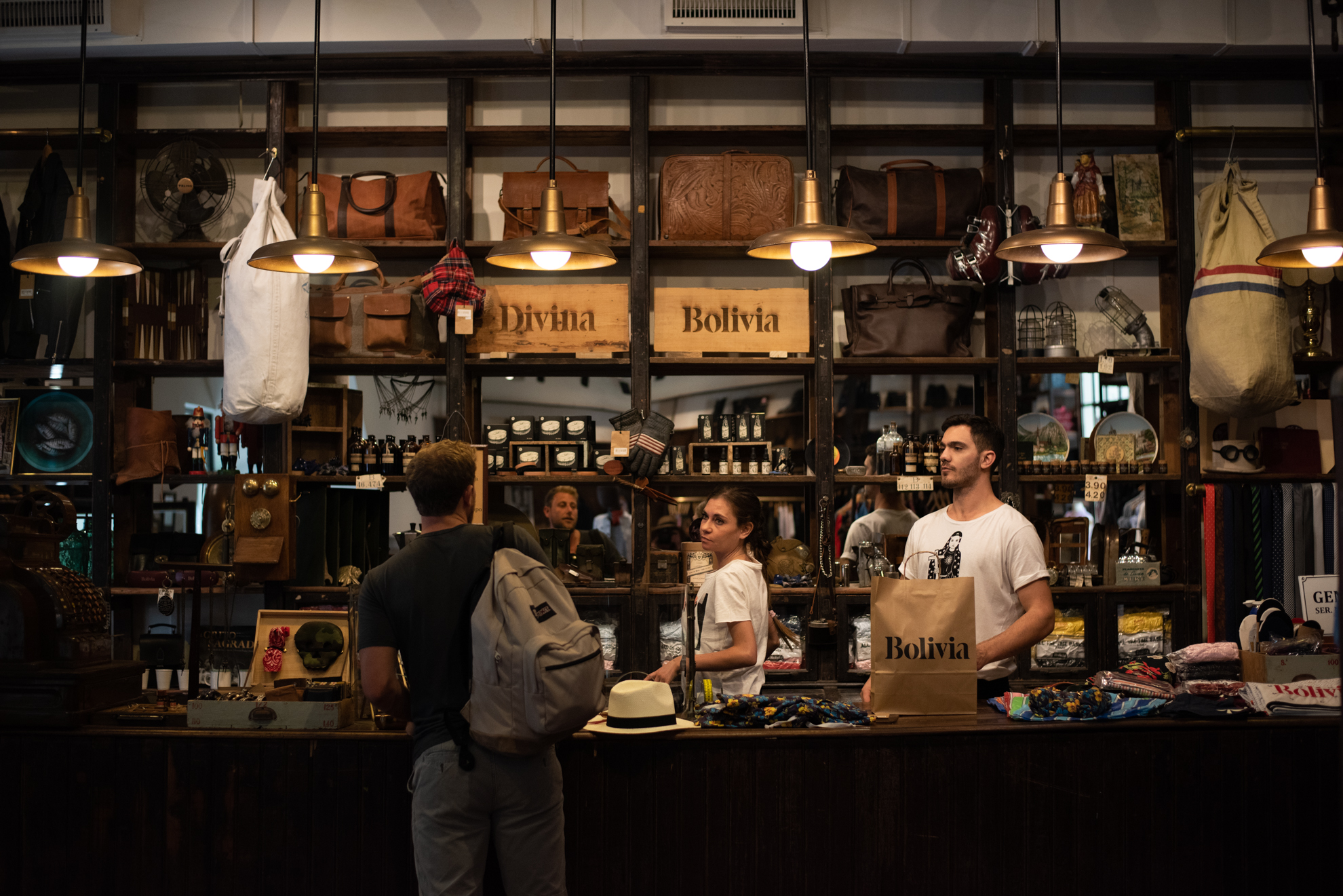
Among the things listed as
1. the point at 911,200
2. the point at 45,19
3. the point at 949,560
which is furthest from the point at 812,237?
the point at 45,19

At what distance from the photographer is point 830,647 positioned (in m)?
4.39

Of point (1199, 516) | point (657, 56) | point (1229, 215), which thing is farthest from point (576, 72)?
point (1199, 516)

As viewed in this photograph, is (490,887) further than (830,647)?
No

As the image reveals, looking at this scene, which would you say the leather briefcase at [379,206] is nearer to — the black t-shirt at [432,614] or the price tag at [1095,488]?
the black t-shirt at [432,614]

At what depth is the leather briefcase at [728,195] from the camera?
499 cm

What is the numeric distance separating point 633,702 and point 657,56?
3343mm

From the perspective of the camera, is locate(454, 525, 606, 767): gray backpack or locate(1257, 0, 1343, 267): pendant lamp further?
locate(1257, 0, 1343, 267): pendant lamp

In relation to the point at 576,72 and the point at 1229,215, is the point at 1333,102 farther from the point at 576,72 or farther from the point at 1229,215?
the point at 576,72

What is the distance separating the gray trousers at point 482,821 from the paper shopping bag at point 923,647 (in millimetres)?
978

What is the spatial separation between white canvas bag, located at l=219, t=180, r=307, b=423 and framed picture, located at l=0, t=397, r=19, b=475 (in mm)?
1319

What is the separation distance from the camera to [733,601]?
3398 mm

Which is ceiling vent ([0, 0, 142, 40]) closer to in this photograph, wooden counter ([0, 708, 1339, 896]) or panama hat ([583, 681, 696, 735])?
wooden counter ([0, 708, 1339, 896])

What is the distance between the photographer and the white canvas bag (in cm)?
468

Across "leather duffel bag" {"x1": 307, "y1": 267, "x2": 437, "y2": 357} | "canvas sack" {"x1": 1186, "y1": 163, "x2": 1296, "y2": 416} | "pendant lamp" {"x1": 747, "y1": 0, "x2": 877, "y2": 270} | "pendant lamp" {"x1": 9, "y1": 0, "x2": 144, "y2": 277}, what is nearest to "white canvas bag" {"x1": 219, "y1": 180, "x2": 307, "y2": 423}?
"leather duffel bag" {"x1": 307, "y1": 267, "x2": 437, "y2": 357}
